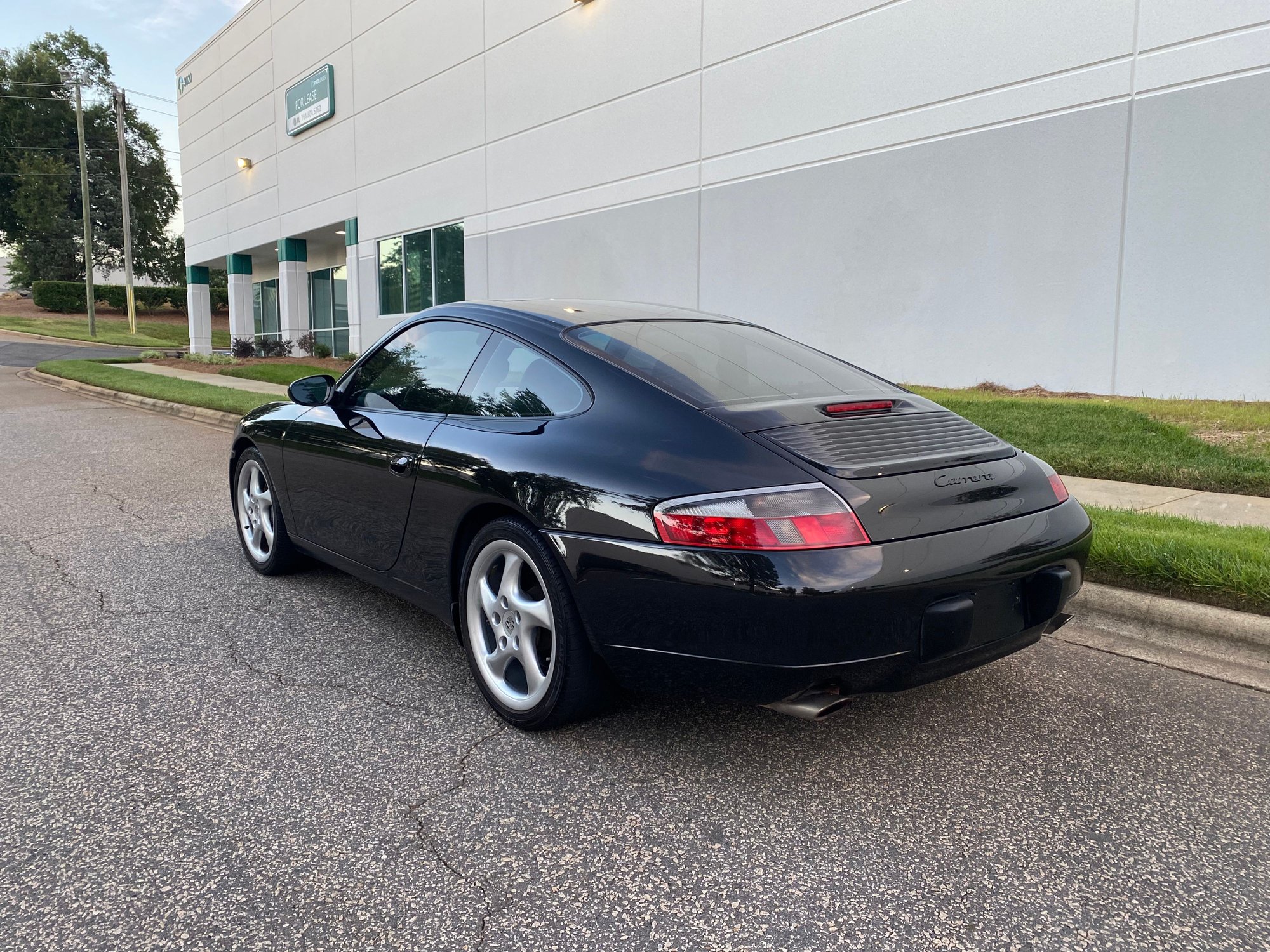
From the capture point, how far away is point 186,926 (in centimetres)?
201

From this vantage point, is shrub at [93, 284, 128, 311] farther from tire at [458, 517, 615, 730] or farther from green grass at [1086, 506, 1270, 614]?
green grass at [1086, 506, 1270, 614]

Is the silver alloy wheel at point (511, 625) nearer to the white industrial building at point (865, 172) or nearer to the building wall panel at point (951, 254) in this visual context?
the white industrial building at point (865, 172)

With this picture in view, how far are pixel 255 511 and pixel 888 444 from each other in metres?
3.60

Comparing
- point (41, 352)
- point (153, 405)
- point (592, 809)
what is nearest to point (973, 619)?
point (592, 809)

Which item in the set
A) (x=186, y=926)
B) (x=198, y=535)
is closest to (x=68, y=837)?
(x=186, y=926)

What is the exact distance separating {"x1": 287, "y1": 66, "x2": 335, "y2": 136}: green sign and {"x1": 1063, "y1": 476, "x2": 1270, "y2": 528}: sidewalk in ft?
74.6

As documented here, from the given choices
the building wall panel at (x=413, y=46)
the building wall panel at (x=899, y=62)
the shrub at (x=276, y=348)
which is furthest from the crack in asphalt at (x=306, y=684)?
the shrub at (x=276, y=348)

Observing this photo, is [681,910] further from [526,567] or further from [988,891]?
[526,567]

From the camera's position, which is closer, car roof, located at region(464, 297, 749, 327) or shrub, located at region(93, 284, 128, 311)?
car roof, located at region(464, 297, 749, 327)

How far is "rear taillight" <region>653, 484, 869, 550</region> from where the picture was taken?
238 cm

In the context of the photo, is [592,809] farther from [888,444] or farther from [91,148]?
[91,148]

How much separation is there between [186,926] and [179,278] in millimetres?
71602

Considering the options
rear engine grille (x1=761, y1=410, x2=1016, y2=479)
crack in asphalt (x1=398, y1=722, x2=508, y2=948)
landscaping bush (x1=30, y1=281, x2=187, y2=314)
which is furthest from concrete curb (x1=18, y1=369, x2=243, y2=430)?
landscaping bush (x1=30, y1=281, x2=187, y2=314)

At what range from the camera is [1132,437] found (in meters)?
7.51
